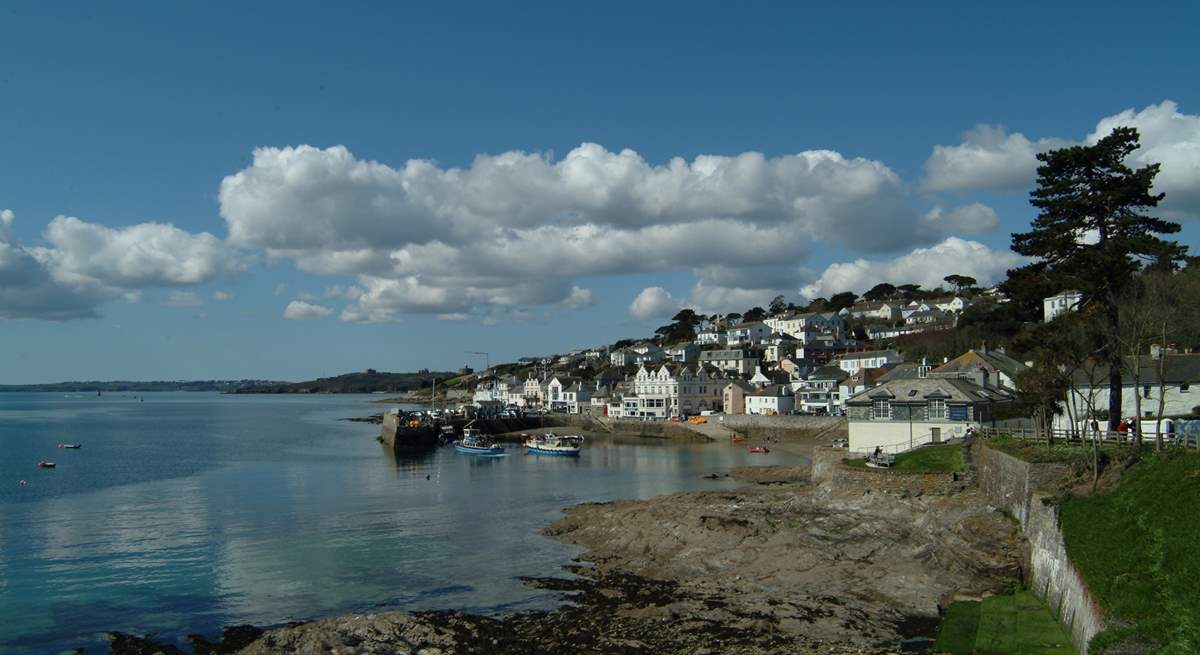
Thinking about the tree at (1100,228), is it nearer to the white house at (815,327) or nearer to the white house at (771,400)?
the white house at (771,400)

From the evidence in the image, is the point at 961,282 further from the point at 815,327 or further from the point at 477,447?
the point at 477,447

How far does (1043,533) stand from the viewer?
23.8 metres

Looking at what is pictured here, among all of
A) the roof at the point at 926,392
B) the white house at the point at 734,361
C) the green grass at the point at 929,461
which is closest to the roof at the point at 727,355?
the white house at the point at 734,361

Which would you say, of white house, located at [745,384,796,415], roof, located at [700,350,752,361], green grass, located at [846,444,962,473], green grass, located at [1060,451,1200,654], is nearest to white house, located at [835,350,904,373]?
white house, located at [745,384,796,415]

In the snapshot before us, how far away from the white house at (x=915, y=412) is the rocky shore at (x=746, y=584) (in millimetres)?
10761

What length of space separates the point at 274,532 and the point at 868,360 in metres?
90.8

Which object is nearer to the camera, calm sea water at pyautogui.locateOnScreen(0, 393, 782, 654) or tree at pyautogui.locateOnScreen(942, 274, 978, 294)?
calm sea water at pyautogui.locateOnScreen(0, 393, 782, 654)

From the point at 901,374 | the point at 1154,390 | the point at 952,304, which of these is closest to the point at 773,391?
the point at 901,374

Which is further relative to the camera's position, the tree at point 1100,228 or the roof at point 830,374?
the roof at point 830,374

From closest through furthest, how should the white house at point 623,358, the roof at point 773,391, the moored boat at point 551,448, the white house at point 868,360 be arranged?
the moored boat at point 551,448 → the roof at point 773,391 → the white house at point 868,360 → the white house at point 623,358

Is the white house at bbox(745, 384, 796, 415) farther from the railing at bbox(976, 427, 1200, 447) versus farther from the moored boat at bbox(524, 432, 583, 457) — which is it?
the railing at bbox(976, 427, 1200, 447)

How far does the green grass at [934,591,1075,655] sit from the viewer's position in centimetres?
1839

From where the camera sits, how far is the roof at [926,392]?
154 ft

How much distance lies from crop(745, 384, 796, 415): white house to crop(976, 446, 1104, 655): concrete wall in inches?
2725
